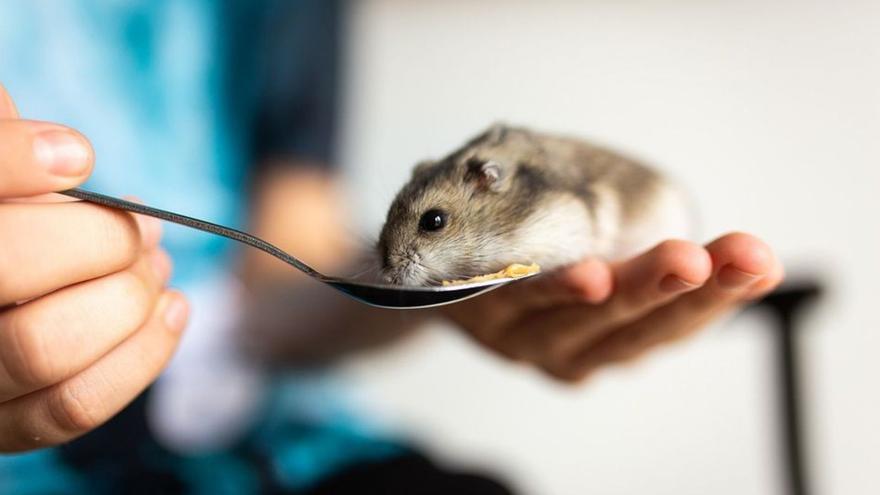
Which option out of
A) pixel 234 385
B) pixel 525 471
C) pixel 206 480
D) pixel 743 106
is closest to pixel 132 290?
pixel 206 480

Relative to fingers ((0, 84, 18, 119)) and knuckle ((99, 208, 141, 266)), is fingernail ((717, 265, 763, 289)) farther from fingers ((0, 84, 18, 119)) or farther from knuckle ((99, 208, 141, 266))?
fingers ((0, 84, 18, 119))

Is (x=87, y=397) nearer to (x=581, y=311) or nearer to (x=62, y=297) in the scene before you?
(x=62, y=297)

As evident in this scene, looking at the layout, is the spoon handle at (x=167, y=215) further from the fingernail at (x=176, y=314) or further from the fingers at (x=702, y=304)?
the fingers at (x=702, y=304)

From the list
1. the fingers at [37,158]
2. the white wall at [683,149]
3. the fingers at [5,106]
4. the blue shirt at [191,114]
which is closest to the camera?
the fingers at [37,158]

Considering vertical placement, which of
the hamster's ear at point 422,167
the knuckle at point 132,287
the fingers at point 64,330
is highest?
the hamster's ear at point 422,167

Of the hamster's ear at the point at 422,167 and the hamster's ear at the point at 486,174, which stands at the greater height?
the hamster's ear at the point at 422,167

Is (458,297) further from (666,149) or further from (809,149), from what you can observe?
(809,149)

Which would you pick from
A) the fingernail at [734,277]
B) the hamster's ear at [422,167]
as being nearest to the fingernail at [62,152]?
the hamster's ear at [422,167]
